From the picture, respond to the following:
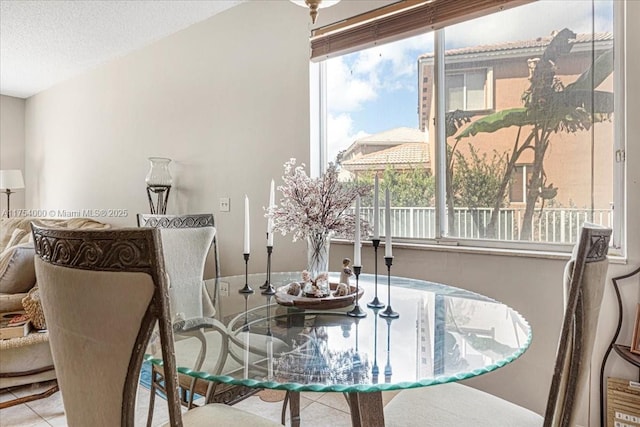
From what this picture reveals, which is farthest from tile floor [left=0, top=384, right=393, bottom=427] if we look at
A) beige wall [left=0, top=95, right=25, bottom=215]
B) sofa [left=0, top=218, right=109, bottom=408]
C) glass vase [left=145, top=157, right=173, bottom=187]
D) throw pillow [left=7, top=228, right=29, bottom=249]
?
beige wall [left=0, top=95, right=25, bottom=215]

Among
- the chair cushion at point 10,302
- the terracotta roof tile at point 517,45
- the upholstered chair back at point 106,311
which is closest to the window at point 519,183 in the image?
the terracotta roof tile at point 517,45

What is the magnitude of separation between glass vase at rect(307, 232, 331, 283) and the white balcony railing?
3.08 feet

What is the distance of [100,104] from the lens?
4.31 m

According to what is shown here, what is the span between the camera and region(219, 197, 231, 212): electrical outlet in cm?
306

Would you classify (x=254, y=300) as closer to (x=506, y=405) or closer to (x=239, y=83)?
(x=506, y=405)

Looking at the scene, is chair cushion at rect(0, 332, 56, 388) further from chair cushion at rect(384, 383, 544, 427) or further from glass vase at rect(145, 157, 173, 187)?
chair cushion at rect(384, 383, 544, 427)

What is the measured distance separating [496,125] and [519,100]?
16 centimetres

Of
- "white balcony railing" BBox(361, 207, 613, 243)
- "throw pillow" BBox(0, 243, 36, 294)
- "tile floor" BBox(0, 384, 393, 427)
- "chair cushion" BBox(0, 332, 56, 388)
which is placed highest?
"white balcony railing" BBox(361, 207, 613, 243)

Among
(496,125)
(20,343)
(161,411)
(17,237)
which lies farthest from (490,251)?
(17,237)

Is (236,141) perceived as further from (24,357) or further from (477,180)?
(24,357)

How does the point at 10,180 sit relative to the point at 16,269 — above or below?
above

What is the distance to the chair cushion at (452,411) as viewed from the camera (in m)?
1.09

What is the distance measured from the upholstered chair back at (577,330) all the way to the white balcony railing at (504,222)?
3.57ft

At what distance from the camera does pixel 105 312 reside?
2.36 ft
